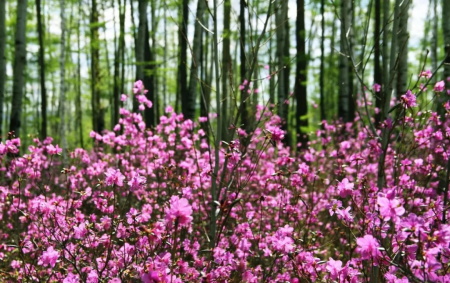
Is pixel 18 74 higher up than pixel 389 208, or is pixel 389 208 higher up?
pixel 18 74

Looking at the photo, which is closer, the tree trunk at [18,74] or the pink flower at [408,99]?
the pink flower at [408,99]

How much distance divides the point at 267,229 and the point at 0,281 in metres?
2.69

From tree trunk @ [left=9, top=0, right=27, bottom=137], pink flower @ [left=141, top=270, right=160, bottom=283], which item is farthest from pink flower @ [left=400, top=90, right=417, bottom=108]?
tree trunk @ [left=9, top=0, right=27, bottom=137]

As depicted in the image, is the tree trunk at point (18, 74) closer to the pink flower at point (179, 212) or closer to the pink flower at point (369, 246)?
the pink flower at point (179, 212)

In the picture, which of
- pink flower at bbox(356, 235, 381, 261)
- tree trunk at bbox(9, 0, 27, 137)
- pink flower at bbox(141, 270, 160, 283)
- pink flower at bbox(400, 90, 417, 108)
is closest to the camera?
pink flower at bbox(141, 270, 160, 283)

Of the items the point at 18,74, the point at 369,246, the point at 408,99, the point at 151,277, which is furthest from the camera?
the point at 18,74

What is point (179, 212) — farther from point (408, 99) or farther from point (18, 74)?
point (18, 74)

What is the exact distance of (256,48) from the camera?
8.91ft

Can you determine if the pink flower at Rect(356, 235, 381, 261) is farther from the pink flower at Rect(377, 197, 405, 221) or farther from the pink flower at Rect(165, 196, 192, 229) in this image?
the pink flower at Rect(165, 196, 192, 229)

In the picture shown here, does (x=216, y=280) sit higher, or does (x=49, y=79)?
(x=49, y=79)

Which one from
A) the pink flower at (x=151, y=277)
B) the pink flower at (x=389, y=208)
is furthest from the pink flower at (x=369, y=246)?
the pink flower at (x=151, y=277)

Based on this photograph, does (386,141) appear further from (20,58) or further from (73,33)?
(73,33)

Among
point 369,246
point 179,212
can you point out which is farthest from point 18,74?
point 369,246

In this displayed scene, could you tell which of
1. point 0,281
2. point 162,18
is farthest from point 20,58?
point 162,18
